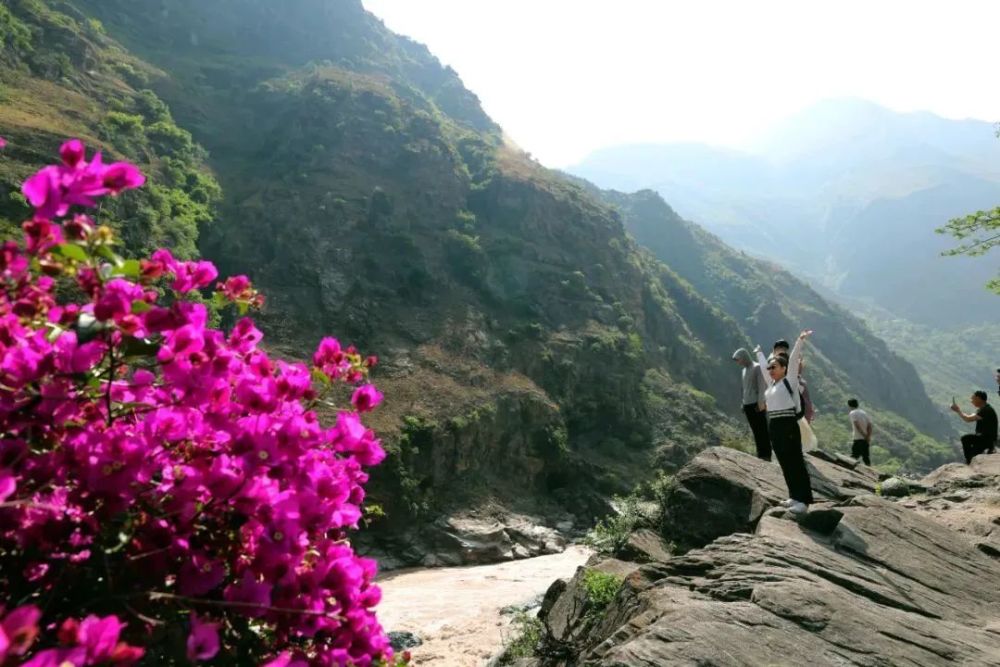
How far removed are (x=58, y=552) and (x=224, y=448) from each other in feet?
1.57

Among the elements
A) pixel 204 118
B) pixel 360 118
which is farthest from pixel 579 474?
pixel 204 118

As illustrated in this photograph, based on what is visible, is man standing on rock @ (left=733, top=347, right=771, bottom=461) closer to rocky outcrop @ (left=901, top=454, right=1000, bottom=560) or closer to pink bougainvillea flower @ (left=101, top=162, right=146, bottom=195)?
rocky outcrop @ (left=901, top=454, right=1000, bottom=560)

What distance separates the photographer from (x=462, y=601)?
52.1 ft

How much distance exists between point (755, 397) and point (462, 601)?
10435 millimetres

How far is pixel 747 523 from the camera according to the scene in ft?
24.2

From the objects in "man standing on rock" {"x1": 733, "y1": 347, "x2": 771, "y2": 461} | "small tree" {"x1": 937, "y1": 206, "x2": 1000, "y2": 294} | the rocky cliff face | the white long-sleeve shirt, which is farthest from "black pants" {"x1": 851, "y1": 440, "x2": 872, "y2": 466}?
the rocky cliff face

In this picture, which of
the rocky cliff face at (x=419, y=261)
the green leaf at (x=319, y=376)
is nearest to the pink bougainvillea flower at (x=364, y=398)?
the green leaf at (x=319, y=376)

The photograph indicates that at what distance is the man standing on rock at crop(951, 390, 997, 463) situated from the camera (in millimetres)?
10945

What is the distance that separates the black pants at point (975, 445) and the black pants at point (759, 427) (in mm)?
5549

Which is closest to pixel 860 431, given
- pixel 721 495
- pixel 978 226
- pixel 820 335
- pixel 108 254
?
pixel 978 226

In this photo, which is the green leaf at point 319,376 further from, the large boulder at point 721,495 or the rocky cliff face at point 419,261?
the rocky cliff face at point 419,261

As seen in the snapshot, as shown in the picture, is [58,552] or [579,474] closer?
[58,552]

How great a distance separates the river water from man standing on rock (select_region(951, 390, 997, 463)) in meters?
9.50

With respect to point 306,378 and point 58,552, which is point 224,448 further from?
point 58,552
